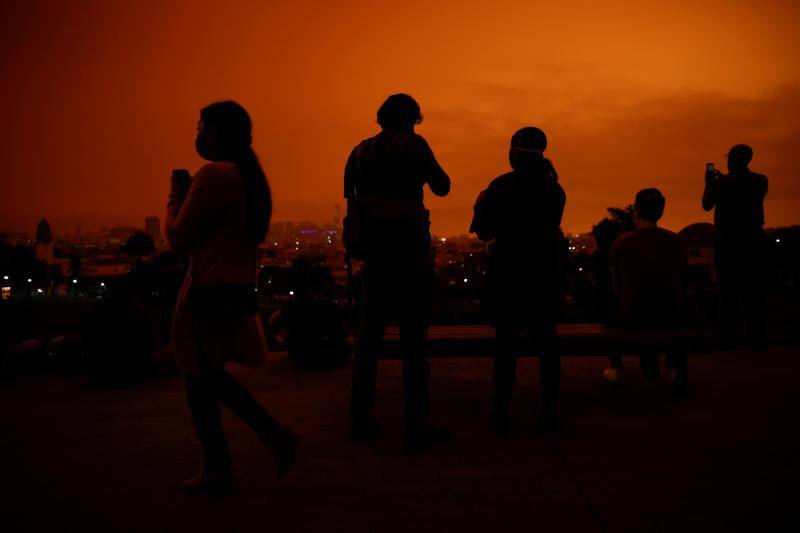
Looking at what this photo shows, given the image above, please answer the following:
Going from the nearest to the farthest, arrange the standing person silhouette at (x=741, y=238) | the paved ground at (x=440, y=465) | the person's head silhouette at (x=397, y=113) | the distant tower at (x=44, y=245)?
1. the paved ground at (x=440, y=465)
2. the person's head silhouette at (x=397, y=113)
3. the standing person silhouette at (x=741, y=238)
4. the distant tower at (x=44, y=245)

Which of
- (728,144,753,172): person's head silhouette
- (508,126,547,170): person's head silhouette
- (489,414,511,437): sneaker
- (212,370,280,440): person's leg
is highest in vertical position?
(728,144,753,172): person's head silhouette

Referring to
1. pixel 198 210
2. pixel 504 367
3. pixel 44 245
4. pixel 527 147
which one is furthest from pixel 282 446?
pixel 44 245

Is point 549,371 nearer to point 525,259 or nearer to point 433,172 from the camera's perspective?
point 525,259

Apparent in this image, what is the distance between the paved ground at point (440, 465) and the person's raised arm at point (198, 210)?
4.16 ft

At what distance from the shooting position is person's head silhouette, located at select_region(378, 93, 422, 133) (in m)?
4.83

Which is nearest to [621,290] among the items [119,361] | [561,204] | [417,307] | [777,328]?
[561,204]

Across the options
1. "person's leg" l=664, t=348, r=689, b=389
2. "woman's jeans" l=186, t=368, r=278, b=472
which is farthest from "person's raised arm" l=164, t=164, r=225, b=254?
"person's leg" l=664, t=348, r=689, b=389

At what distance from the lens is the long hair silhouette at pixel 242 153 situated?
387 cm

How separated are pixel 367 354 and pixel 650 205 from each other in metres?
2.79

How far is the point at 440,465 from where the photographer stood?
174 inches

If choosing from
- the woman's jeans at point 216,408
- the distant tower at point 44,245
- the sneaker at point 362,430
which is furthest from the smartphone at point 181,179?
the distant tower at point 44,245

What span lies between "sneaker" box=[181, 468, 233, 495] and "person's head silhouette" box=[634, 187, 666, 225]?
392 cm

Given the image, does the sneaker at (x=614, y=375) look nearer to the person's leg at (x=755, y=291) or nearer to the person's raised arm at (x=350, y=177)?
the person's leg at (x=755, y=291)

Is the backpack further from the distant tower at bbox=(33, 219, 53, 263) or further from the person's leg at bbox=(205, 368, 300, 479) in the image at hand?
the distant tower at bbox=(33, 219, 53, 263)
